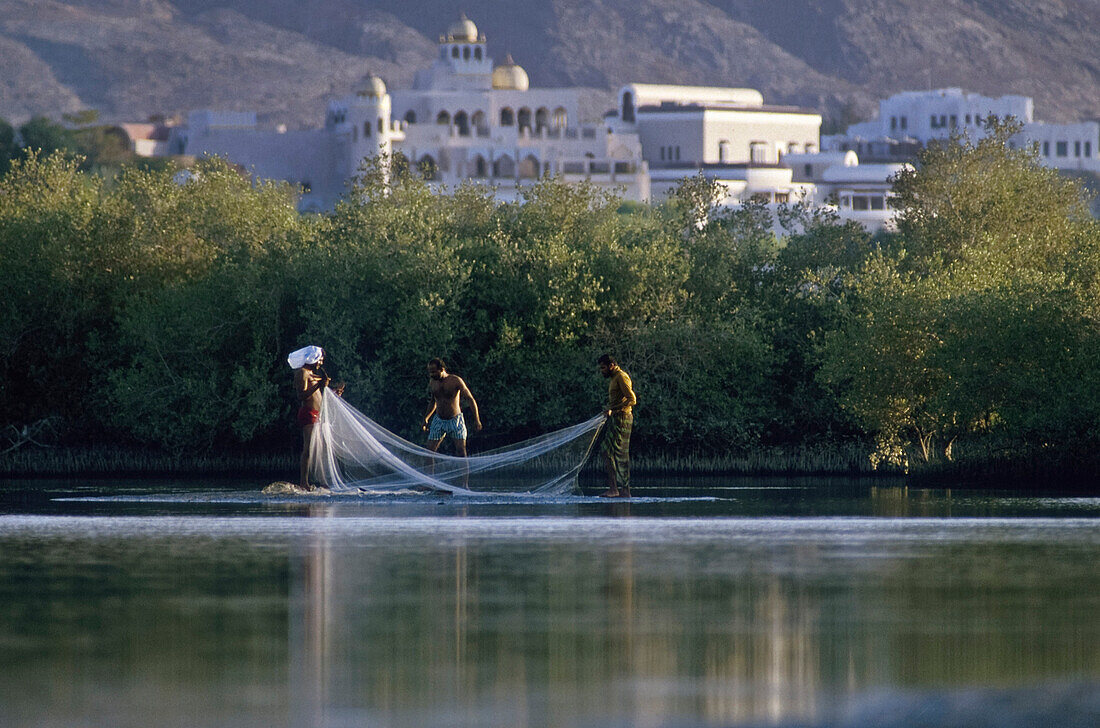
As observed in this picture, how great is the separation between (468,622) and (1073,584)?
182 inches

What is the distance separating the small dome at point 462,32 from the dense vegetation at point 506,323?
158 metres

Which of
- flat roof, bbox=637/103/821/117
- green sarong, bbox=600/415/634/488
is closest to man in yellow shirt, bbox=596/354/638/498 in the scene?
green sarong, bbox=600/415/634/488

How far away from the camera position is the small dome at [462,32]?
191625 millimetres

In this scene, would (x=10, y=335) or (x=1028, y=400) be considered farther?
(x=10, y=335)

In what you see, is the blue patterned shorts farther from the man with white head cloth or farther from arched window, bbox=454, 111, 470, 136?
arched window, bbox=454, 111, 470, 136

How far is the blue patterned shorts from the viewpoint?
24.1m

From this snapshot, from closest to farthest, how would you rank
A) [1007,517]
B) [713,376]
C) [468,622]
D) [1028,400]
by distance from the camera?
[468,622] < [1007,517] < [1028,400] < [713,376]

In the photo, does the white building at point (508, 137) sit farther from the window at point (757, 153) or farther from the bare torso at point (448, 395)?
the bare torso at point (448, 395)

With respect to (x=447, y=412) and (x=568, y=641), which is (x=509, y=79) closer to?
(x=447, y=412)

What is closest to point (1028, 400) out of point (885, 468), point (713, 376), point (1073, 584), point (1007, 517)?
point (885, 468)

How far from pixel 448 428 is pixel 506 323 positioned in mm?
7998

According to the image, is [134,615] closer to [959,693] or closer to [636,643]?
[636,643]

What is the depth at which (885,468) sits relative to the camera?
1166 inches

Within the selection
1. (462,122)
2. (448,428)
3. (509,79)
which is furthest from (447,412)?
(509,79)
